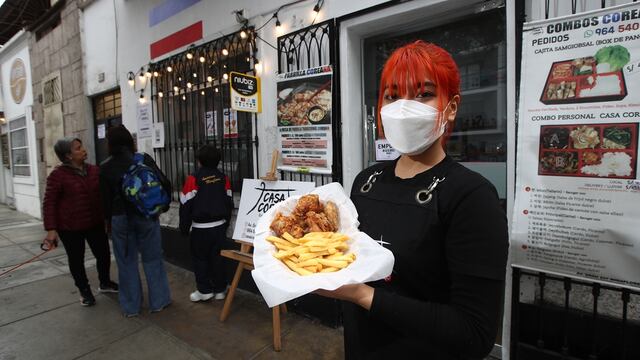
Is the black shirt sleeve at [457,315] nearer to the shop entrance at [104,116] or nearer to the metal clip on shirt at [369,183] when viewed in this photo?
the metal clip on shirt at [369,183]

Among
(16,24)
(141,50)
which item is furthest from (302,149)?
(16,24)

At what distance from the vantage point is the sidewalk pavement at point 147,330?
304cm

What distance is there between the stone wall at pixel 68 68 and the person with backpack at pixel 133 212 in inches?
179

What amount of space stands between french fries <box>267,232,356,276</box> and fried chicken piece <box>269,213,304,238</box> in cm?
3

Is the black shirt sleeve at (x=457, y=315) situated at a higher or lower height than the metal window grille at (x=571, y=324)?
higher

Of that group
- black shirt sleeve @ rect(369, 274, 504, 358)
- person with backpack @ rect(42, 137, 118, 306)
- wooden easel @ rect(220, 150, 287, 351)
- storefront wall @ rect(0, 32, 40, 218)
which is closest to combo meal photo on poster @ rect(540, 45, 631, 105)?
black shirt sleeve @ rect(369, 274, 504, 358)

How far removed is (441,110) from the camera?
3.76 ft

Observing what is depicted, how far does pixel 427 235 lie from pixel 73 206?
4.51m

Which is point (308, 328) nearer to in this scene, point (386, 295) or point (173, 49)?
point (386, 295)

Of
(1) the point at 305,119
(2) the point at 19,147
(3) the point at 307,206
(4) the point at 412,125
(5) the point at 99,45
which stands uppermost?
(5) the point at 99,45

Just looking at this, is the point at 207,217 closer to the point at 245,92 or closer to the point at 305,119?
the point at 245,92

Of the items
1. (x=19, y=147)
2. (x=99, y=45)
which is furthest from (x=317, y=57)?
(x=19, y=147)

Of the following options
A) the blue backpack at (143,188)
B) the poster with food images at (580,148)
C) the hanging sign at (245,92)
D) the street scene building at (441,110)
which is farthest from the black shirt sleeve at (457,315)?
the blue backpack at (143,188)

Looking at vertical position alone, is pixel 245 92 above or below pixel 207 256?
above
